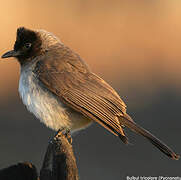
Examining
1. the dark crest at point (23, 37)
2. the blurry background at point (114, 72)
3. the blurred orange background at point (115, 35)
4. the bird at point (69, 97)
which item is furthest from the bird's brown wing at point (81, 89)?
the blurred orange background at point (115, 35)

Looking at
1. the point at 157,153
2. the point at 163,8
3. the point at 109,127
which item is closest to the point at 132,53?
the point at 163,8

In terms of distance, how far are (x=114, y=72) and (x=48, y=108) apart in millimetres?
5702

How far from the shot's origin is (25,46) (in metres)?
5.59

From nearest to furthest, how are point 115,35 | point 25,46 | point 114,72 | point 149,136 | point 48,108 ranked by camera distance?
point 149,136 → point 48,108 → point 25,46 → point 114,72 → point 115,35

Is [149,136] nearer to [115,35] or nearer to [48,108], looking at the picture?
[48,108]

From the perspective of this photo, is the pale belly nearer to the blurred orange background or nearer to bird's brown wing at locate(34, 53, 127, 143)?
bird's brown wing at locate(34, 53, 127, 143)

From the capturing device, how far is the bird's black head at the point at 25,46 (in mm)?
5543

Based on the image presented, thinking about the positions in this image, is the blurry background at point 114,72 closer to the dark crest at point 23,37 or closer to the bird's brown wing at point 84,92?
the dark crest at point 23,37

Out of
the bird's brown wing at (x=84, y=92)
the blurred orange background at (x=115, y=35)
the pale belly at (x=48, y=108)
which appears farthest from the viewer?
the blurred orange background at (x=115, y=35)

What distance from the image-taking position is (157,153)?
8328 mm

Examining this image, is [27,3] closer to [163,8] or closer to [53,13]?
[53,13]

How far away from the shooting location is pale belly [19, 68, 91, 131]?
16.4 feet

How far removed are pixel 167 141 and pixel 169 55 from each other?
2.92m

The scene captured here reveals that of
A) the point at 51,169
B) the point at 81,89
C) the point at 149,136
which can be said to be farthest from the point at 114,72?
the point at 51,169
